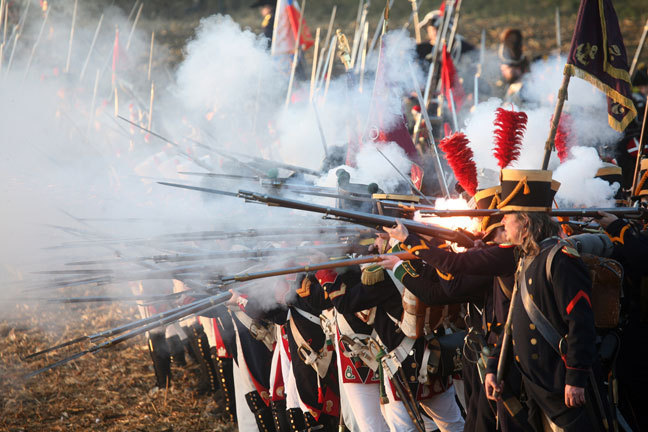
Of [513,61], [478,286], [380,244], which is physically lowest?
[478,286]

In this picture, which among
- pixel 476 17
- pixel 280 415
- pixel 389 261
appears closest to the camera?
pixel 389 261

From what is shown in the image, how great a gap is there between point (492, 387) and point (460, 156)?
4.48 feet

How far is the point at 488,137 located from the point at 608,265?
1.69m

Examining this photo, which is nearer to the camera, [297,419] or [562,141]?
[562,141]

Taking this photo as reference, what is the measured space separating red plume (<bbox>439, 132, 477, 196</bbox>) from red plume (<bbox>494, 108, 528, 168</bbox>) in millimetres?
269

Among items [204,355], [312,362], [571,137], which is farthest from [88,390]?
[571,137]

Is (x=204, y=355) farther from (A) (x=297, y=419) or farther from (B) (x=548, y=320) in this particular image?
(B) (x=548, y=320)

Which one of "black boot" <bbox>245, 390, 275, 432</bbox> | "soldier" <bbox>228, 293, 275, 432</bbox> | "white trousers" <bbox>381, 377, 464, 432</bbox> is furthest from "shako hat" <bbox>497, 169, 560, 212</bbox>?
"black boot" <bbox>245, 390, 275, 432</bbox>

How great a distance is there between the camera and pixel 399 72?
6297 mm

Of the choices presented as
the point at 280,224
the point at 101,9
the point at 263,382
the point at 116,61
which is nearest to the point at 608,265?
the point at 280,224

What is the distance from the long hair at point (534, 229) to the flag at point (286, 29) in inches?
255

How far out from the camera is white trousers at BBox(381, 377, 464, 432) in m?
4.38

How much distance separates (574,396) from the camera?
10.1 feet

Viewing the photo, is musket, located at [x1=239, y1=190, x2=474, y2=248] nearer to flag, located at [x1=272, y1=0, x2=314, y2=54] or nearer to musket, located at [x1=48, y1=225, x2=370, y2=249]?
musket, located at [x1=48, y1=225, x2=370, y2=249]
